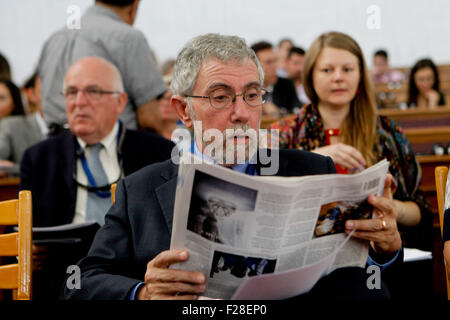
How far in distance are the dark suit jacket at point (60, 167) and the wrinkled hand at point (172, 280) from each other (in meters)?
1.29

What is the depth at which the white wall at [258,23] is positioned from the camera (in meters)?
8.01

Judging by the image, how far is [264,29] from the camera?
28.6ft

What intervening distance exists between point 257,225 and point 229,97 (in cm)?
53

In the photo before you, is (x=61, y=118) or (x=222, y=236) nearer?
(x=222, y=236)

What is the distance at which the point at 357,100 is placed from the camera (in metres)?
2.58

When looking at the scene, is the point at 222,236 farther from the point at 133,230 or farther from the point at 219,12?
the point at 219,12

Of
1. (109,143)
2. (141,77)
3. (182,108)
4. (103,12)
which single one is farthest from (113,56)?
(182,108)

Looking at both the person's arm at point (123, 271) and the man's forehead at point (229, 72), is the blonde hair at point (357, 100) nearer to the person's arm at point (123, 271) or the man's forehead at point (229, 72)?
the man's forehead at point (229, 72)

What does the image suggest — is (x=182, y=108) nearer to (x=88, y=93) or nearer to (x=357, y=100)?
(x=88, y=93)

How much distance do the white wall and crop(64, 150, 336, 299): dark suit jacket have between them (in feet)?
21.7

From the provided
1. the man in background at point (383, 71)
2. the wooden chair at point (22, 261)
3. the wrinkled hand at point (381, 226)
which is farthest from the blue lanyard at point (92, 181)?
the man in background at point (383, 71)

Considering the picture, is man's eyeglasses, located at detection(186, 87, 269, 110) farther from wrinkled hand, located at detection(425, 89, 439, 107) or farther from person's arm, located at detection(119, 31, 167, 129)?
wrinkled hand, located at detection(425, 89, 439, 107)
